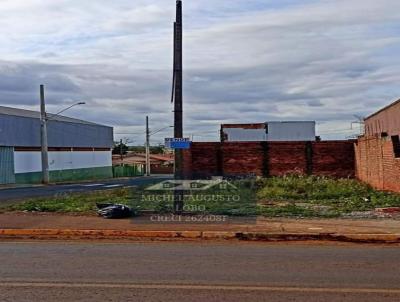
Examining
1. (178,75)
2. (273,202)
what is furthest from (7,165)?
(178,75)

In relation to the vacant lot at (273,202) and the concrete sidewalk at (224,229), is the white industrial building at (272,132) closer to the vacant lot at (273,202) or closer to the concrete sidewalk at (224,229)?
the vacant lot at (273,202)

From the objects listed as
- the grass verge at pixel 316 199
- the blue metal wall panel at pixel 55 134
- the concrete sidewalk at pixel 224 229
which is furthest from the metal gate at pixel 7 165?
the concrete sidewalk at pixel 224 229

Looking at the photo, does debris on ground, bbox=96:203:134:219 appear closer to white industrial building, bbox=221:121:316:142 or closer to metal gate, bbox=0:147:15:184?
white industrial building, bbox=221:121:316:142

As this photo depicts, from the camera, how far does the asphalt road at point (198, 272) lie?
7.21 meters

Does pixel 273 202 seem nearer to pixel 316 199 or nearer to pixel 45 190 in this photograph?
pixel 316 199

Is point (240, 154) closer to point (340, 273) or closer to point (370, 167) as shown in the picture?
point (370, 167)

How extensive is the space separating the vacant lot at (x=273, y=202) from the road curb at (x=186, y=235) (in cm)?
313

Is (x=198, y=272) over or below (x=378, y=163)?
below

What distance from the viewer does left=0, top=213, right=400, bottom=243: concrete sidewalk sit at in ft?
41.2

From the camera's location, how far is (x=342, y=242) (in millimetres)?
12148

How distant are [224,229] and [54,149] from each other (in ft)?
172

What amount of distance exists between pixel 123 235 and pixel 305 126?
3907cm

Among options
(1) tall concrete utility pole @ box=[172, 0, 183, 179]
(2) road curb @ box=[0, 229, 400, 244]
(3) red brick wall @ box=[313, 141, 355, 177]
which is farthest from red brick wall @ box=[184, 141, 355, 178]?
(2) road curb @ box=[0, 229, 400, 244]

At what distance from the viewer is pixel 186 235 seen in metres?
13.0
